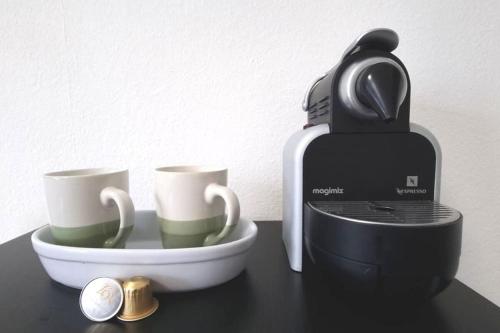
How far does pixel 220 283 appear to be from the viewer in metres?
0.32

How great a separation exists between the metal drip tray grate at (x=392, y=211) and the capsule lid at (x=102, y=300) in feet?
0.72

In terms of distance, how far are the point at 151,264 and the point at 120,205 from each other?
0.08 meters

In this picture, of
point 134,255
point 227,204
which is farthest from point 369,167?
point 134,255

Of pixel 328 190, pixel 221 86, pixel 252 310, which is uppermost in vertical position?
pixel 221 86

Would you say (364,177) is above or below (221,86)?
below

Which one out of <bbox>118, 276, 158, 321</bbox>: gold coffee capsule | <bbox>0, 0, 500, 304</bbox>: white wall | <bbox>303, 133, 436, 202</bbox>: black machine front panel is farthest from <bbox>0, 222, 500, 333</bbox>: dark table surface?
<bbox>0, 0, 500, 304</bbox>: white wall

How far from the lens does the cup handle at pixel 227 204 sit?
12.9 inches

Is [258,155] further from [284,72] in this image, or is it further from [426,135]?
[426,135]

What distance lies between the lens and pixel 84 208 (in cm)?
33

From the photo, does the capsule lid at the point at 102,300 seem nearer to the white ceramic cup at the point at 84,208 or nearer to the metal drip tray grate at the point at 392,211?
the white ceramic cup at the point at 84,208

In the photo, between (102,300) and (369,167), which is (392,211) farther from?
(102,300)

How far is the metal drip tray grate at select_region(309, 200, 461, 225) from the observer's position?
254mm

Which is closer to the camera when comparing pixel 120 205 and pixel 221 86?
pixel 120 205

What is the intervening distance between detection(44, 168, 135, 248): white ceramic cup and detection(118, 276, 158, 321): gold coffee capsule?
0.08m
